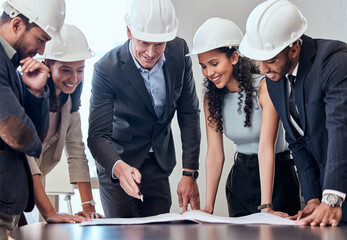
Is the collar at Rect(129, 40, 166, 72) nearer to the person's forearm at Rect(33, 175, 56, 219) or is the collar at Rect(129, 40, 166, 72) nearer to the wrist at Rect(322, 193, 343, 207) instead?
the person's forearm at Rect(33, 175, 56, 219)

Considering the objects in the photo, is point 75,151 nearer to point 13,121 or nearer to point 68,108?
point 68,108

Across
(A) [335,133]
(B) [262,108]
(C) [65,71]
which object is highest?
(C) [65,71]

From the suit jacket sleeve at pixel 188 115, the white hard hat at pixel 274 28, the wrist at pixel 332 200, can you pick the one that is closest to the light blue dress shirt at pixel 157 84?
the suit jacket sleeve at pixel 188 115

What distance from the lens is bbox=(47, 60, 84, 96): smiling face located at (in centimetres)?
223

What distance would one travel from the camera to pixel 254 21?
200 cm

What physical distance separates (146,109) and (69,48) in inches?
18.7

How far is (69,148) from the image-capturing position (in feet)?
7.75

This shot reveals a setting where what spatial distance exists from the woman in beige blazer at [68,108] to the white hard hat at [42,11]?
0.89ft

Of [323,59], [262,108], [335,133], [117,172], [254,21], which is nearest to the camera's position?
[335,133]

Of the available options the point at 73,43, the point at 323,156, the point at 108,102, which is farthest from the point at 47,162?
the point at 323,156

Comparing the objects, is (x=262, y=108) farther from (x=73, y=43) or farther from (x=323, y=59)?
(x=73, y=43)

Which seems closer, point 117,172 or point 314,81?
point 314,81

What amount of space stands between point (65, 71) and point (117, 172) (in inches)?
20.8

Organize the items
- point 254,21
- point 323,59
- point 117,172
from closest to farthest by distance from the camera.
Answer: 1. point 323,59
2. point 254,21
3. point 117,172
